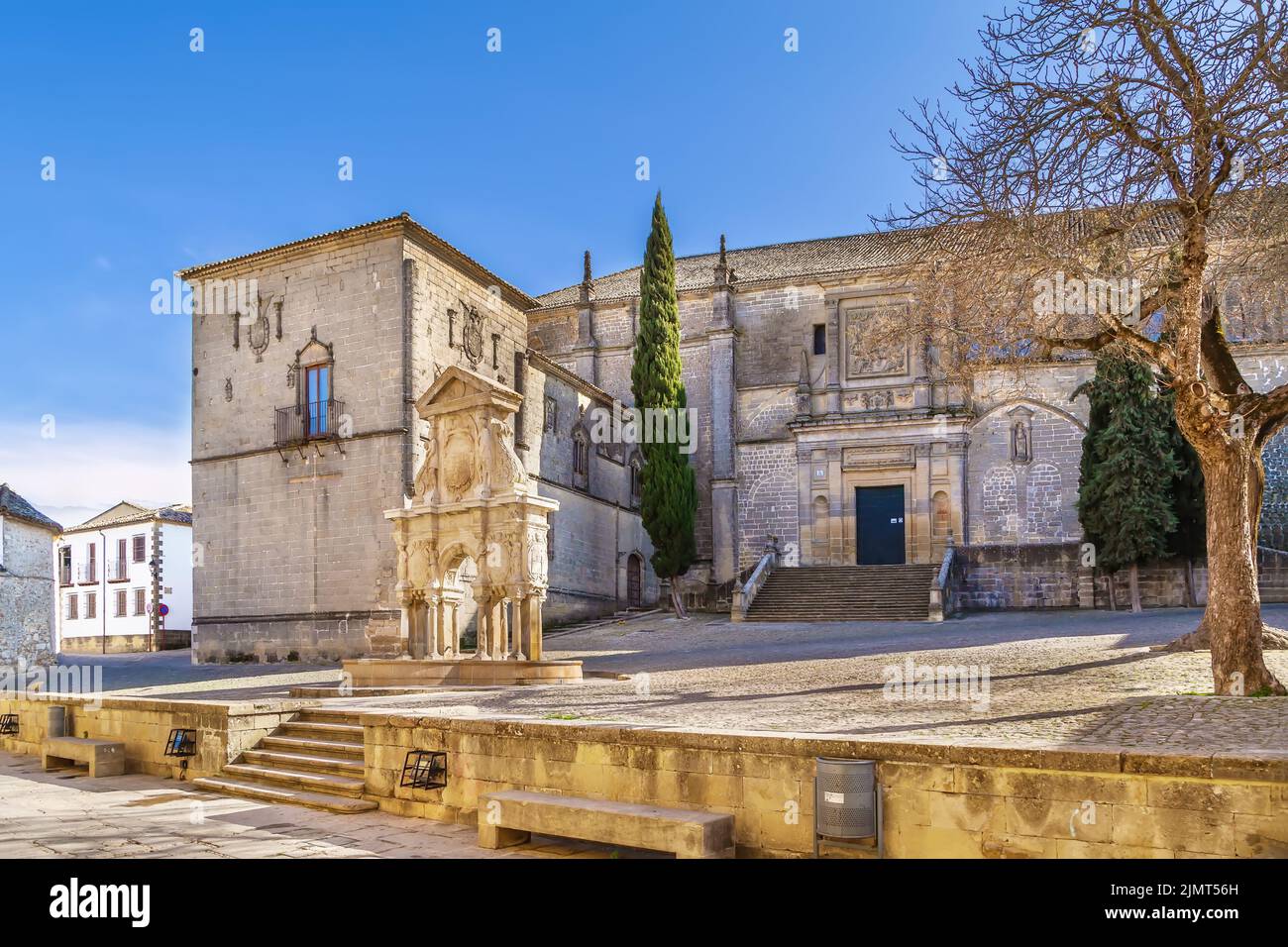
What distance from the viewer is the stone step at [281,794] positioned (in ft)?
28.7

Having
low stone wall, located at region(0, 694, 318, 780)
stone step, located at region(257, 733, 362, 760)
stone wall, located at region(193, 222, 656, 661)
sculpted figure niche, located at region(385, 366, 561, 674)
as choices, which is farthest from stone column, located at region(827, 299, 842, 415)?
stone step, located at region(257, 733, 362, 760)

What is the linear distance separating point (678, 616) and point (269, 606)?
415 inches

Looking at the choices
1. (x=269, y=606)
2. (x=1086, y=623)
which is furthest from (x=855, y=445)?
(x=269, y=606)

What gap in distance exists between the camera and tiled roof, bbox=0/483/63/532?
21242 mm

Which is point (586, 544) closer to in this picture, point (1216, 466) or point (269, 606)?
point (269, 606)

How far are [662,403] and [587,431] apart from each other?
8.46 feet

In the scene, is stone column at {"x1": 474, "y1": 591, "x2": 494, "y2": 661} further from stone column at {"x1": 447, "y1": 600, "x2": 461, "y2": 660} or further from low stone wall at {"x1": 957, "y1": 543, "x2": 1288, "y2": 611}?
low stone wall at {"x1": 957, "y1": 543, "x2": 1288, "y2": 611}

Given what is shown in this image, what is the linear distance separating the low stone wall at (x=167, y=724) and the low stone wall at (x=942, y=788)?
382cm

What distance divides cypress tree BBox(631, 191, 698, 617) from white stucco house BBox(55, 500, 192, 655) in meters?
21.7

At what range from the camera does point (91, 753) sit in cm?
1130

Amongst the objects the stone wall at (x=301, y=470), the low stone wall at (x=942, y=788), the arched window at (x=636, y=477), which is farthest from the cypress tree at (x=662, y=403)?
the low stone wall at (x=942, y=788)

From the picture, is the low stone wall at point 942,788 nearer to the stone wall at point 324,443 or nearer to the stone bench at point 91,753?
the stone bench at point 91,753
